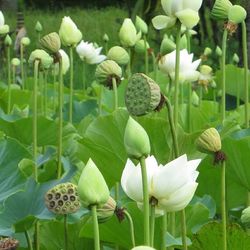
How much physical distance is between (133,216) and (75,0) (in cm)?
1114

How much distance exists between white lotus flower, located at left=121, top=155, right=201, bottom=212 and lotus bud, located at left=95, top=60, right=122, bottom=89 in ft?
1.51

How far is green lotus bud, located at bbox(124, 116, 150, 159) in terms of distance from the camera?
0.90m

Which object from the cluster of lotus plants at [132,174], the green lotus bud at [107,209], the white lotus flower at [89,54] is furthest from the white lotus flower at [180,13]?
the white lotus flower at [89,54]

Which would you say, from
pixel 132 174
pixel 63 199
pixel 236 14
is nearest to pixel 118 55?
pixel 236 14

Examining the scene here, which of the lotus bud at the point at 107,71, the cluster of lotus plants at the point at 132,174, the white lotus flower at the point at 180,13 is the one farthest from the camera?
the lotus bud at the point at 107,71

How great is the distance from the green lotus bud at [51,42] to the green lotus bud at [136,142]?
493 mm

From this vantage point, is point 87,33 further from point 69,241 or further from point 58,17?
point 69,241

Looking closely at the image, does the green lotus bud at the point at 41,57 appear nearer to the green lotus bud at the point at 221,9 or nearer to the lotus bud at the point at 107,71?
the lotus bud at the point at 107,71

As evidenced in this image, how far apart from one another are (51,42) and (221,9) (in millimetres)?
319

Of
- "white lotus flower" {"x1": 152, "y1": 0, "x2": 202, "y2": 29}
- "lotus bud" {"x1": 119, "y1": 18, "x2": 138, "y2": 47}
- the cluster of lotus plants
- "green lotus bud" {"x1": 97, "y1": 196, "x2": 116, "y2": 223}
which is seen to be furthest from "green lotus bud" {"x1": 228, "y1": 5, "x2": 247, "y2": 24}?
"green lotus bud" {"x1": 97, "y1": 196, "x2": 116, "y2": 223}

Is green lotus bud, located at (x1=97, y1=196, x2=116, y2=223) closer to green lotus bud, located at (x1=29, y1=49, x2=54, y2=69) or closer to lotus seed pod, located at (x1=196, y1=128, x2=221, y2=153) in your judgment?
lotus seed pod, located at (x1=196, y1=128, x2=221, y2=153)

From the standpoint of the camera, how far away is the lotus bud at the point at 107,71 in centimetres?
144

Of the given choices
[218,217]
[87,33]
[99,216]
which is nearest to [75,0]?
[87,33]

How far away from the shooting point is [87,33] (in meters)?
9.09
